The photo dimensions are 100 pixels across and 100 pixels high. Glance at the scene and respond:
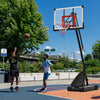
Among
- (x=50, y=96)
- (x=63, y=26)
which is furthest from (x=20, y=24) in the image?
(x=50, y=96)

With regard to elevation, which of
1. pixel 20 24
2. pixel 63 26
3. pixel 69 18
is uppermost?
pixel 20 24

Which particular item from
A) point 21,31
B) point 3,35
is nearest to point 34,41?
point 21,31

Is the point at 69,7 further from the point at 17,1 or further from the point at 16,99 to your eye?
the point at 17,1

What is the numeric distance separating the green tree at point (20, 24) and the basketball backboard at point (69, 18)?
16638mm

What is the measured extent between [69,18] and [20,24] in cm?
1801

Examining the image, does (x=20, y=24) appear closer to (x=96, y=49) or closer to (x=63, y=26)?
(x=63, y=26)

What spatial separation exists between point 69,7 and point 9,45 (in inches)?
780

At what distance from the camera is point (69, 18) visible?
11578 mm

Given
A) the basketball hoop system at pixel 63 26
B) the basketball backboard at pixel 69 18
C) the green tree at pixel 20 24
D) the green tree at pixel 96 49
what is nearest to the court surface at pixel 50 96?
the basketball backboard at pixel 69 18

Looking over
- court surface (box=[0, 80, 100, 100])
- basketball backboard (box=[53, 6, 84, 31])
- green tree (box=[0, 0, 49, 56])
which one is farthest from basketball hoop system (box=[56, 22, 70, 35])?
green tree (box=[0, 0, 49, 56])

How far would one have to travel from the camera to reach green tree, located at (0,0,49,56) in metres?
28.9

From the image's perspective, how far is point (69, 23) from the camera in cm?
1145

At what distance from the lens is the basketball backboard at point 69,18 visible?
1059 centimetres

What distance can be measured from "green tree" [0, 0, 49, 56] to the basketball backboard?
16.6 metres
